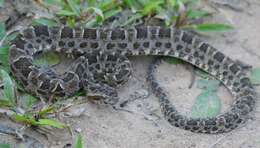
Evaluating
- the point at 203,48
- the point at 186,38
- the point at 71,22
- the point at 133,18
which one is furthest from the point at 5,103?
the point at 203,48

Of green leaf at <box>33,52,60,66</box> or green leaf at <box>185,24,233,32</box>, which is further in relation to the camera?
green leaf at <box>185,24,233,32</box>

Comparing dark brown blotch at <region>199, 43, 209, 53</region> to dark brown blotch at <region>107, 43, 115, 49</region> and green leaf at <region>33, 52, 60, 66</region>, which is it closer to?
dark brown blotch at <region>107, 43, 115, 49</region>

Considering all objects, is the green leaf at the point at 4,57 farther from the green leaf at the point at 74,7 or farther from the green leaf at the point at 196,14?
the green leaf at the point at 196,14

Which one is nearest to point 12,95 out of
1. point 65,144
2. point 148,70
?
point 65,144

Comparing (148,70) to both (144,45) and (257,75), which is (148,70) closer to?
(144,45)

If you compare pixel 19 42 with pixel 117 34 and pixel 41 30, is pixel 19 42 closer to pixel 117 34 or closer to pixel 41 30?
pixel 41 30

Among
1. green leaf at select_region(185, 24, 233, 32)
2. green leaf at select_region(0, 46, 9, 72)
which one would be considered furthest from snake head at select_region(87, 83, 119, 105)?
green leaf at select_region(185, 24, 233, 32)
